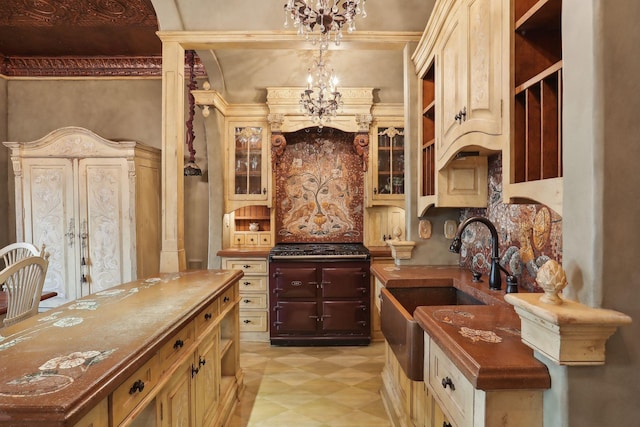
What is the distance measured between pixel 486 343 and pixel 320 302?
9.88ft

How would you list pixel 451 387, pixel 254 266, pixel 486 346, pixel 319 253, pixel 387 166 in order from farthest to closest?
pixel 387 166
pixel 254 266
pixel 319 253
pixel 451 387
pixel 486 346

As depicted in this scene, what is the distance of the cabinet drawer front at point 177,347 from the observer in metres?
1.53

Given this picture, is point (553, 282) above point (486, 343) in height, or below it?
above

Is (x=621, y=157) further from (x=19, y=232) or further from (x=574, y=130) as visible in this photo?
(x=19, y=232)

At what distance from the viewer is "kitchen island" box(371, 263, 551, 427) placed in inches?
39.8

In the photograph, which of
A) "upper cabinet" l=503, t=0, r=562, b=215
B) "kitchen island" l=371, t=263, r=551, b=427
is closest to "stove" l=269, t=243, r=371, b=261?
"kitchen island" l=371, t=263, r=551, b=427

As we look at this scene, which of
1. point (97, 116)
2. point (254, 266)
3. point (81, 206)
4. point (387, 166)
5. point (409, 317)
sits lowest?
point (254, 266)

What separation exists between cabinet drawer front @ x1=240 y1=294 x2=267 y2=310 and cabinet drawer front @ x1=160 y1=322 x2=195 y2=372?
238 centimetres

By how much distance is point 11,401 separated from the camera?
92 cm

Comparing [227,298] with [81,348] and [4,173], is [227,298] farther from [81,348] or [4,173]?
[4,173]

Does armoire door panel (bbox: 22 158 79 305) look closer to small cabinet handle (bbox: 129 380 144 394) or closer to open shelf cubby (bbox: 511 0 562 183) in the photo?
small cabinet handle (bbox: 129 380 144 394)

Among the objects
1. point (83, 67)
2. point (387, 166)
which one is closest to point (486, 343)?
point (387, 166)

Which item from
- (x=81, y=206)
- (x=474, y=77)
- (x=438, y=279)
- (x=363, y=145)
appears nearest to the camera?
(x=474, y=77)

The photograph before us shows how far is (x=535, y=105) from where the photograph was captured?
139 centimetres
